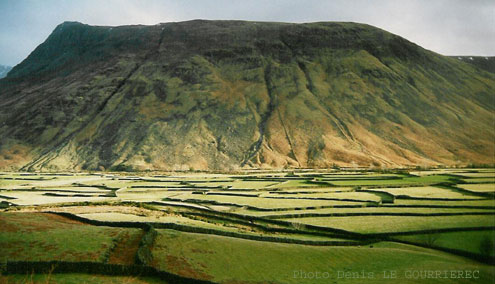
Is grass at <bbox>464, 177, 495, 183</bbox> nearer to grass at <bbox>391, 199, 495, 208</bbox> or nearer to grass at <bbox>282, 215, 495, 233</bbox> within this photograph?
grass at <bbox>391, 199, 495, 208</bbox>

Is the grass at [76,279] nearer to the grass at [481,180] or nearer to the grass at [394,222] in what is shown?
the grass at [394,222]

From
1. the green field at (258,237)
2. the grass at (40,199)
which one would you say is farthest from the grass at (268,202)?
the grass at (40,199)

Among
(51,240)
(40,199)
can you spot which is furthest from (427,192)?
(40,199)

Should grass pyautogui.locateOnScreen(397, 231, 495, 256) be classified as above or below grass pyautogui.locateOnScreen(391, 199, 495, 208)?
below

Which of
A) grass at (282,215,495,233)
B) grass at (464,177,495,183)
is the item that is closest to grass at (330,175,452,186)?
grass at (464,177,495,183)

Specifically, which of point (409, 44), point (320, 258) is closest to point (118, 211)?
point (320, 258)

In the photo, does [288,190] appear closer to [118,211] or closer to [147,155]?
[118,211]

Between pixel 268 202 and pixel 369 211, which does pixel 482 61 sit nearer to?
pixel 268 202
